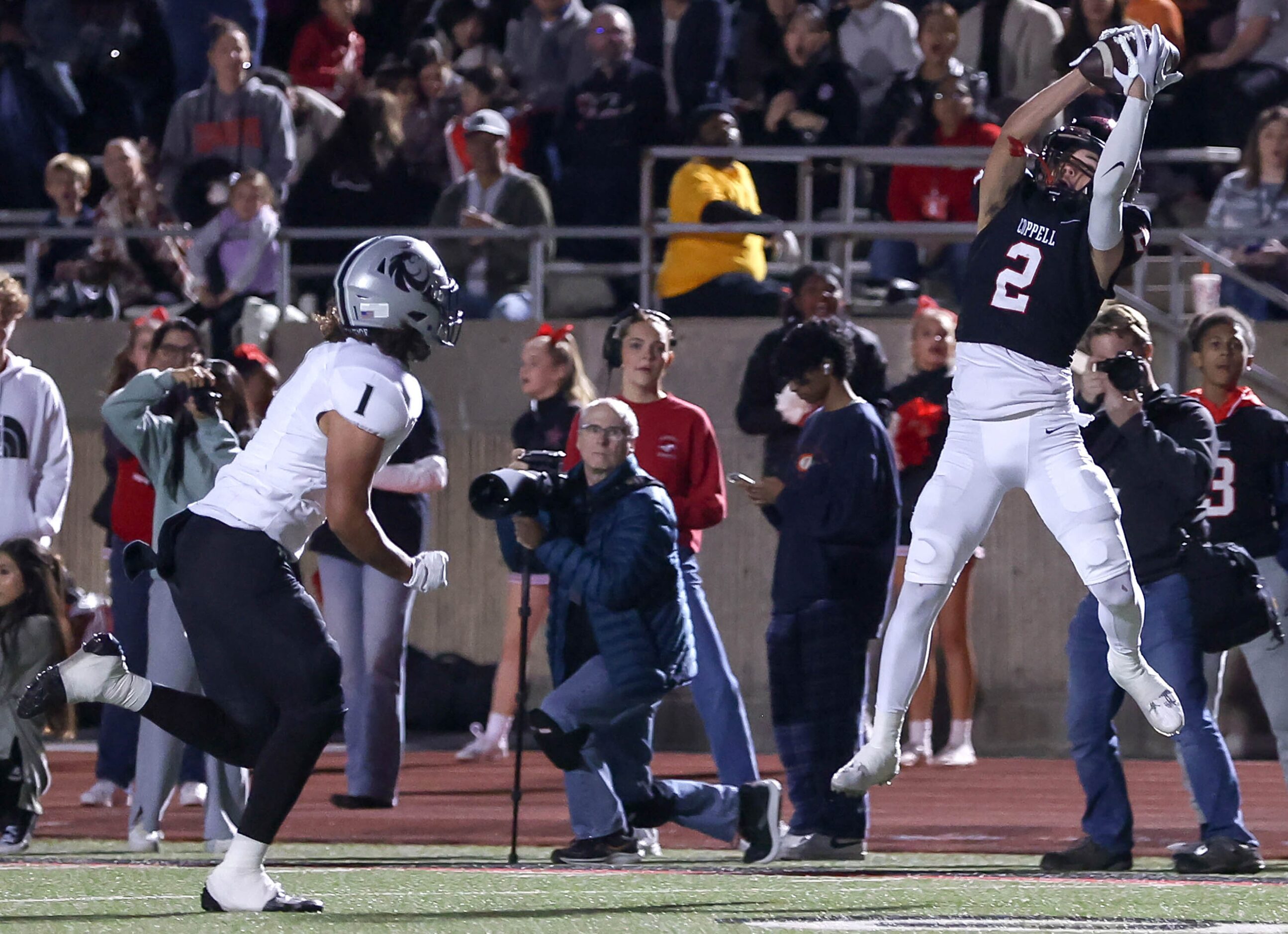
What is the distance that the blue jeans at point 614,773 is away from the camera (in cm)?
781

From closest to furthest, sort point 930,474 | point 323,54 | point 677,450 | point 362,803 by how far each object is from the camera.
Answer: point 677,450 → point 362,803 → point 930,474 → point 323,54

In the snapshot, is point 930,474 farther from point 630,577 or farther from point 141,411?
point 141,411

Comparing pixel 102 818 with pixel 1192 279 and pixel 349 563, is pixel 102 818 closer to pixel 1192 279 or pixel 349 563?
pixel 349 563

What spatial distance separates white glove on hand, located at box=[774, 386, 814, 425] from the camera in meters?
10.4

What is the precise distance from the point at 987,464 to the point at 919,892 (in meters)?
1.30

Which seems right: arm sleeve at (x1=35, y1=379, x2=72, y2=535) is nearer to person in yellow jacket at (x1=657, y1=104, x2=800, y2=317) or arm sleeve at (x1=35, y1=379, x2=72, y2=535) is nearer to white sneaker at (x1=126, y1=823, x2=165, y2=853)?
white sneaker at (x1=126, y1=823, x2=165, y2=853)

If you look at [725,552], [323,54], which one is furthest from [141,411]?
[323,54]

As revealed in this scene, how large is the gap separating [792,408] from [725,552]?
1.96 meters

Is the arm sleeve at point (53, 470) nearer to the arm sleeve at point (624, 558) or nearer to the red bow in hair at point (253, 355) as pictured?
the red bow in hair at point (253, 355)

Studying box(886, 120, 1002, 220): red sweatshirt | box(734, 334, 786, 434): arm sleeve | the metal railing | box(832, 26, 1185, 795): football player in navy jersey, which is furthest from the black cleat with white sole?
box(886, 120, 1002, 220): red sweatshirt

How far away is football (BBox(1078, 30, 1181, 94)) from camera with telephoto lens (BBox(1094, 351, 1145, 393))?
4.08ft

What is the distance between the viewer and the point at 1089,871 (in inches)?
303

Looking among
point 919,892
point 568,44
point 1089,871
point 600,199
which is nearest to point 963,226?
point 600,199

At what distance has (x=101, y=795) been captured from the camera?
987 centimetres
